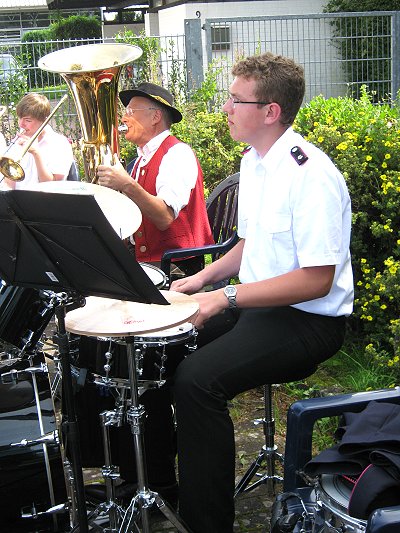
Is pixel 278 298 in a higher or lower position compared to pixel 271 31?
lower

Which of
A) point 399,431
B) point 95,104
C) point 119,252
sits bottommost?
point 399,431

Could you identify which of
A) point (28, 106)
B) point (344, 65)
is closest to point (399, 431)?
point (28, 106)

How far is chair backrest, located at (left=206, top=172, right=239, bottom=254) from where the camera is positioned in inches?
163

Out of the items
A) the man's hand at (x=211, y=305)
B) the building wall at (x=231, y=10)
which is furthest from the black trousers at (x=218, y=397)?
the building wall at (x=231, y=10)

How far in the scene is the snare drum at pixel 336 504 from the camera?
73.4 inches

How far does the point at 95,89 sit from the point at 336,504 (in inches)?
88.1

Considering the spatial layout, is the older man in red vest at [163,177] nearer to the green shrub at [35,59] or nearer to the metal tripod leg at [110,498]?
the metal tripod leg at [110,498]

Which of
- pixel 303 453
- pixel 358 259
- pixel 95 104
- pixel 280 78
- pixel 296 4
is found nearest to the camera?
pixel 303 453

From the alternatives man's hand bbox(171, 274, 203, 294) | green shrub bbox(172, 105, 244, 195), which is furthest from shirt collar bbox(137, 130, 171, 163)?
green shrub bbox(172, 105, 244, 195)

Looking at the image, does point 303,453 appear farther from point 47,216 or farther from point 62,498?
point 47,216

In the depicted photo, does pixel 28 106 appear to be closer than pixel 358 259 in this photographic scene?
No

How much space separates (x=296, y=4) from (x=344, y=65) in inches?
274

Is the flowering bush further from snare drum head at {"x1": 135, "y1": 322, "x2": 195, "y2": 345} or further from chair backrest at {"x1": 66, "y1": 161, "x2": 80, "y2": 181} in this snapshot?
chair backrest at {"x1": 66, "y1": 161, "x2": 80, "y2": 181}

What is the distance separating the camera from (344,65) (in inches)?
371
